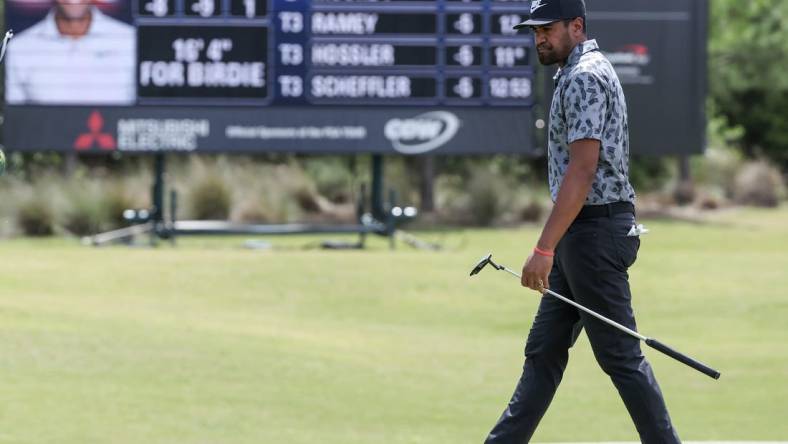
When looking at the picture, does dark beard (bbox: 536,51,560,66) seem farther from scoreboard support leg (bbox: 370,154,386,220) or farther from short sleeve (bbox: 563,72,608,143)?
scoreboard support leg (bbox: 370,154,386,220)

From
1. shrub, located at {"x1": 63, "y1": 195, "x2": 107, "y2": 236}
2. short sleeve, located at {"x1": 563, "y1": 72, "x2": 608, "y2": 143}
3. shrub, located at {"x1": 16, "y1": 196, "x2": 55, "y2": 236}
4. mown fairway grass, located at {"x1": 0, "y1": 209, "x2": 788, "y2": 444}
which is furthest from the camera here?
A: shrub, located at {"x1": 63, "y1": 195, "x2": 107, "y2": 236}

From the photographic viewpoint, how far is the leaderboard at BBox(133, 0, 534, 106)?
19719mm

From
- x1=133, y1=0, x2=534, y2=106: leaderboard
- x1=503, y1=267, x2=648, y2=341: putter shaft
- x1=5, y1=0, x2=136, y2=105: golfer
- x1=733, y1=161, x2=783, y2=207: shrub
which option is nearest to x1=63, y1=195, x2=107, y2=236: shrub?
x1=5, y1=0, x2=136, y2=105: golfer

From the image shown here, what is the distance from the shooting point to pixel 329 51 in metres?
19.8

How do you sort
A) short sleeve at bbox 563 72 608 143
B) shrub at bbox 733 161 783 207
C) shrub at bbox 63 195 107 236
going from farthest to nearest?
shrub at bbox 733 161 783 207
shrub at bbox 63 195 107 236
short sleeve at bbox 563 72 608 143

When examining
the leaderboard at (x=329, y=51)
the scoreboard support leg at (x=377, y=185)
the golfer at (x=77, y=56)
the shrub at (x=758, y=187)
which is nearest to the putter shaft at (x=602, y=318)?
the leaderboard at (x=329, y=51)

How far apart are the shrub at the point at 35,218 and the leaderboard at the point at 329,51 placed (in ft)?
13.6

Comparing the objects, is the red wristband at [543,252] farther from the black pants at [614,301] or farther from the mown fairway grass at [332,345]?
the mown fairway grass at [332,345]

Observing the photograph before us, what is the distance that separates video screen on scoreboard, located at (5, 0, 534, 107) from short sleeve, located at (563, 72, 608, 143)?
14196mm

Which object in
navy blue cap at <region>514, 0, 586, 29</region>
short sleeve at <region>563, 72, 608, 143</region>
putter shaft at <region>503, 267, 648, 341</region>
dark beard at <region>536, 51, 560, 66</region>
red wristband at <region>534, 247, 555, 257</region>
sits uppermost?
navy blue cap at <region>514, 0, 586, 29</region>

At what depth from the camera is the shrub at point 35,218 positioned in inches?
922

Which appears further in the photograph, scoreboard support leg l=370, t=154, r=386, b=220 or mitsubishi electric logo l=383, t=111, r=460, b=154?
scoreboard support leg l=370, t=154, r=386, b=220

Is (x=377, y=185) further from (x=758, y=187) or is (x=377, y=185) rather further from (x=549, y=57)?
(x=549, y=57)

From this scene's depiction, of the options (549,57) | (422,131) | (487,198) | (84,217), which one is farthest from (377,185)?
(549,57)
